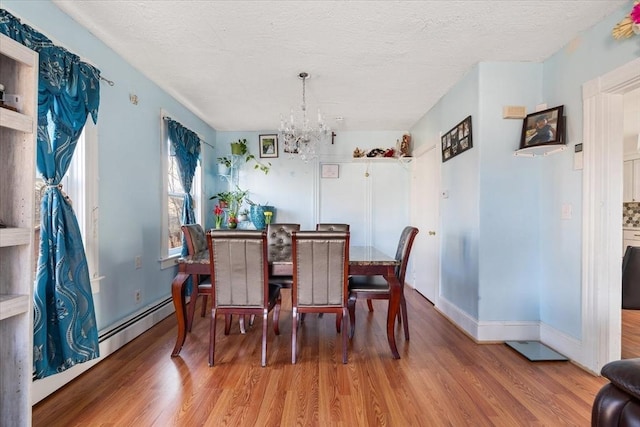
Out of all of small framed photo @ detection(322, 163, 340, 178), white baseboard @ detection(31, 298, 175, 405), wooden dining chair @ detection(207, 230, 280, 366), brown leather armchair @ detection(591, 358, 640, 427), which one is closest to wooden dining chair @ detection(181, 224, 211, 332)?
wooden dining chair @ detection(207, 230, 280, 366)

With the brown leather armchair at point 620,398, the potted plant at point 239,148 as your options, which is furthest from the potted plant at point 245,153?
the brown leather armchair at point 620,398

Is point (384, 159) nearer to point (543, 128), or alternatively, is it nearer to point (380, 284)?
point (543, 128)

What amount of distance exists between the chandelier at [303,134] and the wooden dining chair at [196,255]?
1432 millimetres

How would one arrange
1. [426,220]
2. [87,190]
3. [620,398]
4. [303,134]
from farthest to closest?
[426,220] → [303,134] → [87,190] → [620,398]

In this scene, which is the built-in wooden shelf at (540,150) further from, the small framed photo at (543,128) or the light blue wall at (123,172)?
the light blue wall at (123,172)

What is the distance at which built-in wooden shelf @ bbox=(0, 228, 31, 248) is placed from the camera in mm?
1139

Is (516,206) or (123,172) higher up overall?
(123,172)

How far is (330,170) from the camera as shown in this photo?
4.91 meters

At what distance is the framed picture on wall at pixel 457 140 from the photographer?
276 cm

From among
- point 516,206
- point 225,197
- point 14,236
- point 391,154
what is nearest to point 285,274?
point 14,236

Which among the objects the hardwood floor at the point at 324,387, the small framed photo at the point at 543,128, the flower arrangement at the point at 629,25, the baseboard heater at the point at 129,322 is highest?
the flower arrangement at the point at 629,25

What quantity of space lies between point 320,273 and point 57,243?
161 cm

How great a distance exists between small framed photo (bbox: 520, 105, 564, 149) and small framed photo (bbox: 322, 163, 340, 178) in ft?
9.12

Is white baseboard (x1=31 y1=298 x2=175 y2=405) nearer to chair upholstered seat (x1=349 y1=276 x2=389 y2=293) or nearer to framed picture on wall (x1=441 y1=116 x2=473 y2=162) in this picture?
chair upholstered seat (x1=349 y1=276 x2=389 y2=293)
